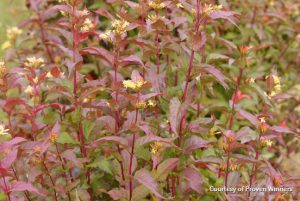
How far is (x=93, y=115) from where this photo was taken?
2072mm

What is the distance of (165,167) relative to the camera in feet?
5.55

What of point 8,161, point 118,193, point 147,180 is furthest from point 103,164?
point 8,161

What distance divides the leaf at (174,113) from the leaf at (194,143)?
0.10 m

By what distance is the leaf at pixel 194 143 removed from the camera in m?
1.77

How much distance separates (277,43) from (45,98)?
78.3 inches

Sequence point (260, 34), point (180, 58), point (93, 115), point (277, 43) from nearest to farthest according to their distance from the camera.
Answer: point (180, 58) < point (93, 115) < point (260, 34) < point (277, 43)

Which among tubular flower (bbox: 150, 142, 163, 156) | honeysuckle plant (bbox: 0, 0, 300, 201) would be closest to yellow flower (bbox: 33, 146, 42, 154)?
honeysuckle plant (bbox: 0, 0, 300, 201)

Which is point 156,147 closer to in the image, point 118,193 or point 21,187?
point 118,193

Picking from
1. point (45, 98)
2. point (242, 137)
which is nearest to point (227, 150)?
point (242, 137)

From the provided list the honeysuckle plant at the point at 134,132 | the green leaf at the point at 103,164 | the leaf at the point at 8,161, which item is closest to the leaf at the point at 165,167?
the honeysuckle plant at the point at 134,132

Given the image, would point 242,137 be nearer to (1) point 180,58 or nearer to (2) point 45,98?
(1) point 180,58

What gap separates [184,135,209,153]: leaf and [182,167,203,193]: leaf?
83 mm

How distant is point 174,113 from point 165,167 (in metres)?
0.20

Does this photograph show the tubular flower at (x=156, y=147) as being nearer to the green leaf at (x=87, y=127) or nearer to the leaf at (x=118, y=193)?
the leaf at (x=118, y=193)
